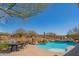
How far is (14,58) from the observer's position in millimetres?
2635

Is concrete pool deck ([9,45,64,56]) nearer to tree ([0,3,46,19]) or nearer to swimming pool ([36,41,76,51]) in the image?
swimming pool ([36,41,76,51])

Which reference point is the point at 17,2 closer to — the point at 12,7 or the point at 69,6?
the point at 12,7

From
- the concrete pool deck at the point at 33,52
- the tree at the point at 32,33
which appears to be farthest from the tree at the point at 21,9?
the concrete pool deck at the point at 33,52

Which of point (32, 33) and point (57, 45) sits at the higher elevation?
point (32, 33)

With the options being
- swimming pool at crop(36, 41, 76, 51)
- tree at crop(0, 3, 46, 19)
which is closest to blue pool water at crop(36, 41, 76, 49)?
swimming pool at crop(36, 41, 76, 51)

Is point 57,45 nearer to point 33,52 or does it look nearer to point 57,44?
point 57,44

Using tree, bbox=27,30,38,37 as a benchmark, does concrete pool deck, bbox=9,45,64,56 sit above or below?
below

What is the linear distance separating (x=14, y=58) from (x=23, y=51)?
0.13 metres

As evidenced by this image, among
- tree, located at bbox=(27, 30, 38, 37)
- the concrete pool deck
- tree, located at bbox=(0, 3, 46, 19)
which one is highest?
tree, located at bbox=(0, 3, 46, 19)

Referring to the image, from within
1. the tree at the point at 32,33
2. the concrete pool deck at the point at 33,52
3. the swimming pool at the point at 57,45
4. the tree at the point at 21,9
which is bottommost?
the concrete pool deck at the point at 33,52

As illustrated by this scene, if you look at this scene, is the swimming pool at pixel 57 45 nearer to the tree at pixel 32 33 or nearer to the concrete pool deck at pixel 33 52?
the concrete pool deck at pixel 33 52

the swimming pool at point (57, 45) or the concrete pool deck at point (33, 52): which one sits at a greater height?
the swimming pool at point (57, 45)

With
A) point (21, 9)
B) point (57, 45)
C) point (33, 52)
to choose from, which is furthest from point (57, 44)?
point (21, 9)

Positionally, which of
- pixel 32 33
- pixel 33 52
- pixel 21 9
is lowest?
pixel 33 52
